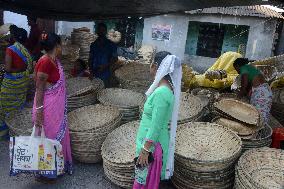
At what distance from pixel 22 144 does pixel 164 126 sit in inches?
62.0

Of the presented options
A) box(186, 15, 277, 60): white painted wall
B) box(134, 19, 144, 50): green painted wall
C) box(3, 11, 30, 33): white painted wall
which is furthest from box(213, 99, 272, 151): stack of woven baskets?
box(134, 19, 144, 50): green painted wall

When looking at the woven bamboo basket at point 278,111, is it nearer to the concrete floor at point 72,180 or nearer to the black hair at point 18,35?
the concrete floor at point 72,180

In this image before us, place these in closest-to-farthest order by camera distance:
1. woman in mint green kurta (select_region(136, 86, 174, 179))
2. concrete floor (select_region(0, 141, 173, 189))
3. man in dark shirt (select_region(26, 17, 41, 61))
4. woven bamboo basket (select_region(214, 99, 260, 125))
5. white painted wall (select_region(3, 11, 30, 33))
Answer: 1. woman in mint green kurta (select_region(136, 86, 174, 179))
2. concrete floor (select_region(0, 141, 173, 189))
3. woven bamboo basket (select_region(214, 99, 260, 125))
4. man in dark shirt (select_region(26, 17, 41, 61))
5. white painted wall (select_region(3, 11, 30, 33))

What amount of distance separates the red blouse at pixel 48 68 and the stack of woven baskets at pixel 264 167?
80.9 inches

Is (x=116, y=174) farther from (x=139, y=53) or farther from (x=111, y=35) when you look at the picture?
(x=139, y=53)

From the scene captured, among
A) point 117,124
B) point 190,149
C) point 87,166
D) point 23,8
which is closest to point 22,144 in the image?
point 87,166

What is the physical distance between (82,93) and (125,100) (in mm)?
779

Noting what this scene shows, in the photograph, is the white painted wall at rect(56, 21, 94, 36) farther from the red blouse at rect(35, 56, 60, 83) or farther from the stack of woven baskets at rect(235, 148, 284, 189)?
the stack of woven baskets at rect(235, 148, 284, 189)

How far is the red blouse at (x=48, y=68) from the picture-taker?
137 inches

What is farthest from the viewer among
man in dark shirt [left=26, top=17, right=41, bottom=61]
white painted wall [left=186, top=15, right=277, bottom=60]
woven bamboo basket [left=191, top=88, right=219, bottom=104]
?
white painted wall [left=186, top=15, right=277, bottom=60]

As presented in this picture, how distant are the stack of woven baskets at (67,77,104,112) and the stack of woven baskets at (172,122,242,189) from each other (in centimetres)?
146

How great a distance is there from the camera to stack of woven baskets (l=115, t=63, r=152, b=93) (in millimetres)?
5633

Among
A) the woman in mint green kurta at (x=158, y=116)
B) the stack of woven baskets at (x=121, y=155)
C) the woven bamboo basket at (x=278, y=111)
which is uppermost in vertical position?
the woman in mint green kurta at (x=158, y=116)

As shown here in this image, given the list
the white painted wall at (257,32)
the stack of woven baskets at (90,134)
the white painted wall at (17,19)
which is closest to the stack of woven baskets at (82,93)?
the stack of woven baskets at (90,134)
